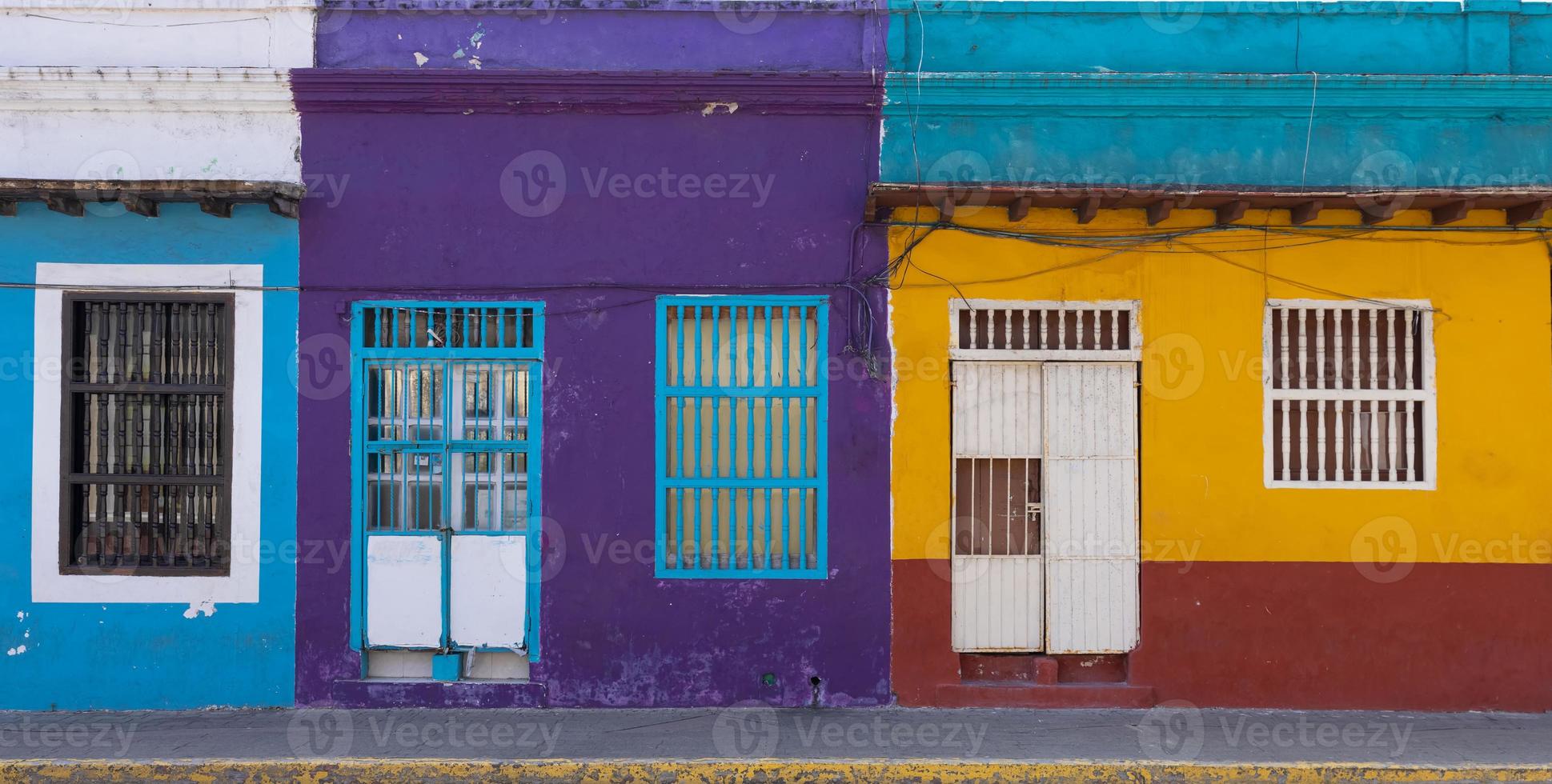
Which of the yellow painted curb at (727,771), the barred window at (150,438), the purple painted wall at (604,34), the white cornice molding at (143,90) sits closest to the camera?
the yellow painted curb at (727,771)

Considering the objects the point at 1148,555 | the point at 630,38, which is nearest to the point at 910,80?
the point at 630,38

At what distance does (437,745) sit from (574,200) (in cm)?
311

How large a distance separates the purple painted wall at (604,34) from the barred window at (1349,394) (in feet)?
9.73

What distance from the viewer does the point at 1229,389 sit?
6.11 metres

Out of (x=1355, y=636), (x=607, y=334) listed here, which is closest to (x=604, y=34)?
(x=607, y=334)

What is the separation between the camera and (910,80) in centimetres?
612

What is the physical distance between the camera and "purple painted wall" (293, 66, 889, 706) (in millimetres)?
6133

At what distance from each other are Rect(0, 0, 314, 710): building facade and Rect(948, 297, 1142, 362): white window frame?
386 cm

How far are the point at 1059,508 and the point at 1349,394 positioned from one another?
5.89ft

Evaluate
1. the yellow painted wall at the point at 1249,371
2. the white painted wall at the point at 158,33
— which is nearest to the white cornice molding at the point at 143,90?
the white painted wall at the point at 158,33

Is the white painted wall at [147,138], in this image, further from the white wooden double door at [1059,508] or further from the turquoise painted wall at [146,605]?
the white wooden double door at [1059,508]

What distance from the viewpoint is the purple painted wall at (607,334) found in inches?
241

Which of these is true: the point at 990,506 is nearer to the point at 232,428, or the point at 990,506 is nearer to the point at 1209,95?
the point at 1209,95

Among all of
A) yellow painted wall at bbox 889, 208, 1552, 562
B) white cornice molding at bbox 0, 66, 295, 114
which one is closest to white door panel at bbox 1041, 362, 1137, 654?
yellow painted wall at bbox 889, 208, 1552, 562
